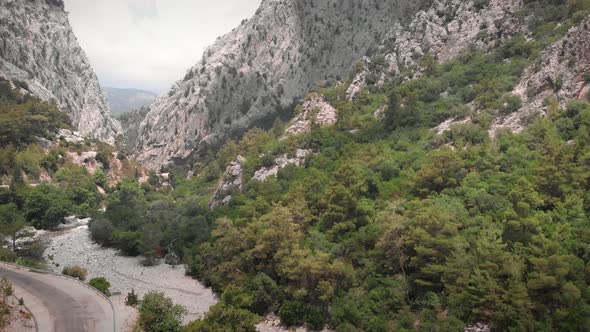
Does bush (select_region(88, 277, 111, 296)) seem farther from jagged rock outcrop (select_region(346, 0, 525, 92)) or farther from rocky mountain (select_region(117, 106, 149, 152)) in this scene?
rocky mountain (select_region(117, 106, 149, 152))

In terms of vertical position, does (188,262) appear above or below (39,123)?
below

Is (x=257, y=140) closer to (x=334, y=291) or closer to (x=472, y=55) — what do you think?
(x=472, y=55)

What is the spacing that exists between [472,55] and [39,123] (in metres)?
86.7

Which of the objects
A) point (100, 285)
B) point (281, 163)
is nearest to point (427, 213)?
point (100, 285)

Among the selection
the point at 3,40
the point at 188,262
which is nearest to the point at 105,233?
the point at 188,262

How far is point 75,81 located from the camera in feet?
440

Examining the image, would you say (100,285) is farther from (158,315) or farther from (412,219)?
(412,219)

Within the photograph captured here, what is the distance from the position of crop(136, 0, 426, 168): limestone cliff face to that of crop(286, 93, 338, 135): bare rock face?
31.5 meters

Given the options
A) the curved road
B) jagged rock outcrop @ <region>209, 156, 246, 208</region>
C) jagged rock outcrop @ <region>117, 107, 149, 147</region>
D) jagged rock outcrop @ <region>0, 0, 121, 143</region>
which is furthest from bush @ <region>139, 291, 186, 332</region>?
jagged rock outcrop @ <region>117, 107, 149, 147</region>

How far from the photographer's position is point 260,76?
12394 cm

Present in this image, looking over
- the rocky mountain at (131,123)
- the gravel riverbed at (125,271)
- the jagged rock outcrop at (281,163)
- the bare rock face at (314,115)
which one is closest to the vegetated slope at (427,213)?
the jagged rock outcrop at (281,163)

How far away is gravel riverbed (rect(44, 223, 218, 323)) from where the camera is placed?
43.4 meters

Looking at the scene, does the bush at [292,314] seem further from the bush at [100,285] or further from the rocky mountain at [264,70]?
the rocky mountain at [264,70]

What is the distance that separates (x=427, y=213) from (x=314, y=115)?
162 ft
